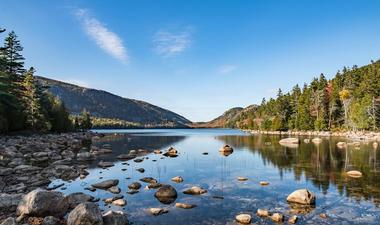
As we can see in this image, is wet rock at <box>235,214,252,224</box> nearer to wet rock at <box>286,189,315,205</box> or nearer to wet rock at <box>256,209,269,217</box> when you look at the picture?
wet rock at <box>256,209,269,217</box>

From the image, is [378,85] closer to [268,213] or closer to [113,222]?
[268,213]

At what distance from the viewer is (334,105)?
109 m

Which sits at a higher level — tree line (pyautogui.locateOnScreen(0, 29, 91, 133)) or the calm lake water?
tree line (pyautogui.locateOnScreen(0, 29, 91, 133))

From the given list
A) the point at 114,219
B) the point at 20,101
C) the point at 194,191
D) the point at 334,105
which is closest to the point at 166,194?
the point at 194,191

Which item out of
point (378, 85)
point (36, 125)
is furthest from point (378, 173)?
point (378, 85)

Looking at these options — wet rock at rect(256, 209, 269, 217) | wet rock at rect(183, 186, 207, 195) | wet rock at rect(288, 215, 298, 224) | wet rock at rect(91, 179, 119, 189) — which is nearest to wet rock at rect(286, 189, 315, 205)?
wet rock at rect(256, 209, 269, 217)

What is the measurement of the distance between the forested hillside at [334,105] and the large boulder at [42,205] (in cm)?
8856

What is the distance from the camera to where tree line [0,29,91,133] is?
52.9 meters

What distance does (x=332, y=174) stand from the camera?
91.4 feet

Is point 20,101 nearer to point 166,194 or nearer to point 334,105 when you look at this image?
point 166,194

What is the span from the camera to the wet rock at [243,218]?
574 inches

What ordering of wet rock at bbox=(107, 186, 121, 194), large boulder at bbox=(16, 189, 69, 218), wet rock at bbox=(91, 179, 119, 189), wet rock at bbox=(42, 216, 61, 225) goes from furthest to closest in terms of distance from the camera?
1. wet rock at bbox=(91, 179, 119, 189)
2. wet rock at bbox=(107, 186, 121, 194)
3. large boulder at bbox=(16, 189, 69, 218)
4. wet rock at bbox=(42, 216, 61, 225)

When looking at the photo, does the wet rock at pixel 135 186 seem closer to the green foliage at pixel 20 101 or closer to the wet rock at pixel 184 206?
the wet rock at pixel 184 206

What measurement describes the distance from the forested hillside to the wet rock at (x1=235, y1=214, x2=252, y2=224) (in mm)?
82763
